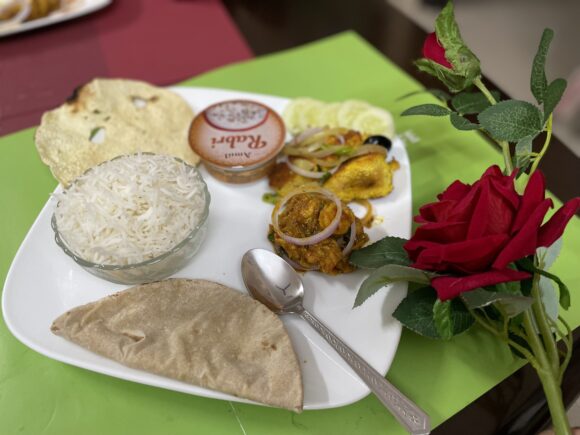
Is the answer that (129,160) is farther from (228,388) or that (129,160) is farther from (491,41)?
(491,41)

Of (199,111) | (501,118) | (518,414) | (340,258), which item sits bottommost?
(518,414)

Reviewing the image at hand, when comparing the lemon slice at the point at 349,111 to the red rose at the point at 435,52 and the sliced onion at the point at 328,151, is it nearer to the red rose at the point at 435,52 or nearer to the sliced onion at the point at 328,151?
the sliced onion at the point at 328,151

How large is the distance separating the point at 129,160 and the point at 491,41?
12.1 feet

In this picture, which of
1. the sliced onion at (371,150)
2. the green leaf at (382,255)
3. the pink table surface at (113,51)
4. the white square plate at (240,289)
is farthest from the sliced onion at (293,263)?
the pink table surface at (113,51)

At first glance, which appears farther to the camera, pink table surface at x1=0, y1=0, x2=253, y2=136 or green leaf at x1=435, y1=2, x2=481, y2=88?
pink table surface at x1=0, y1=0, x2=253, y2=136

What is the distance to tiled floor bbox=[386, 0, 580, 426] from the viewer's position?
3.55 m

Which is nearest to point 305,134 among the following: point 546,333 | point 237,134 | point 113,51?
point 237,134

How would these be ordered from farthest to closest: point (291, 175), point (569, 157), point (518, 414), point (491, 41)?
point (491, 41), point (569, 157), point (291, 175), point (518, 414)

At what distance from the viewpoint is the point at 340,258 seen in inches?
58.2

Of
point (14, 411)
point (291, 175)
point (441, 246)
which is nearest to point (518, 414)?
point (441, 246)

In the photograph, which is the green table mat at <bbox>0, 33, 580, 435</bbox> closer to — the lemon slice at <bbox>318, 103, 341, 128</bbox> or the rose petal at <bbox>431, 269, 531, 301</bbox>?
the rose petal at <bbox>431, 269, 531, 301</bbox>

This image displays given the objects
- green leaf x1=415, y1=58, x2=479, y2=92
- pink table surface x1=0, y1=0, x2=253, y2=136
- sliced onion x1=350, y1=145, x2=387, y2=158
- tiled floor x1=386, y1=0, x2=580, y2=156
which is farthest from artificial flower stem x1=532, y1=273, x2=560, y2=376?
tiled floor x1=386, y1=0, x2=580, y2=156

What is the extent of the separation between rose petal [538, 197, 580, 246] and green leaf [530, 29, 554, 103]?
13.3 inches

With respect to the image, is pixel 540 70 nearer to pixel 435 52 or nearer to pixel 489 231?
pixel 435 52
